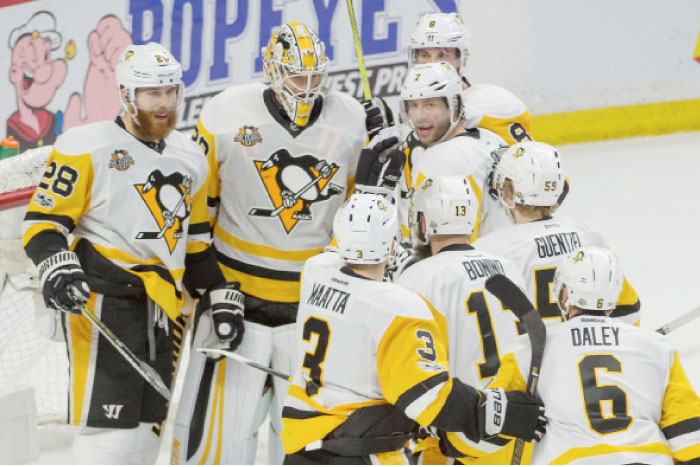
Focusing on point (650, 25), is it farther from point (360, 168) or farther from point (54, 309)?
point (54, 309)

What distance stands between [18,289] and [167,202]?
958mm

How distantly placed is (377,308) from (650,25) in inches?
256

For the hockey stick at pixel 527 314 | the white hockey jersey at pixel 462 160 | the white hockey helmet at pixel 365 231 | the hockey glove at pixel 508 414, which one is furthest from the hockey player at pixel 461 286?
the white hockey jersey at pixel 462 160

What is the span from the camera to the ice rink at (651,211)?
6340mm

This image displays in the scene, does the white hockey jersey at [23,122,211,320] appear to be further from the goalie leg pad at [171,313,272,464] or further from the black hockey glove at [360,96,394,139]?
the black hockey glove at [360,96,394,139]

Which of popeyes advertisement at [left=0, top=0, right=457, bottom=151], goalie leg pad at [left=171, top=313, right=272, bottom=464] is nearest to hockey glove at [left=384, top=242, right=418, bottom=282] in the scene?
goalie leg pad at [left=171, top=313, right=272, bottom=464]

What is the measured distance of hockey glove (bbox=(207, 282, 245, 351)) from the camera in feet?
13.5

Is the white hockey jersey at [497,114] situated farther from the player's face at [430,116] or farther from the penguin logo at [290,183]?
the penguin logo at [290,183]

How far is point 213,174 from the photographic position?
169 inches

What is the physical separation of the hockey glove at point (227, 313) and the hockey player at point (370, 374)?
34.3 inches

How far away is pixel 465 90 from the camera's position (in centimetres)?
492

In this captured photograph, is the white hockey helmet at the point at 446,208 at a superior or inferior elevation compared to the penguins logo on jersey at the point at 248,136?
inferior

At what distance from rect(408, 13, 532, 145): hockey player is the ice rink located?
151cm

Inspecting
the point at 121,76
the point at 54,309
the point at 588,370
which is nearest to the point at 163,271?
the point at 54,309
